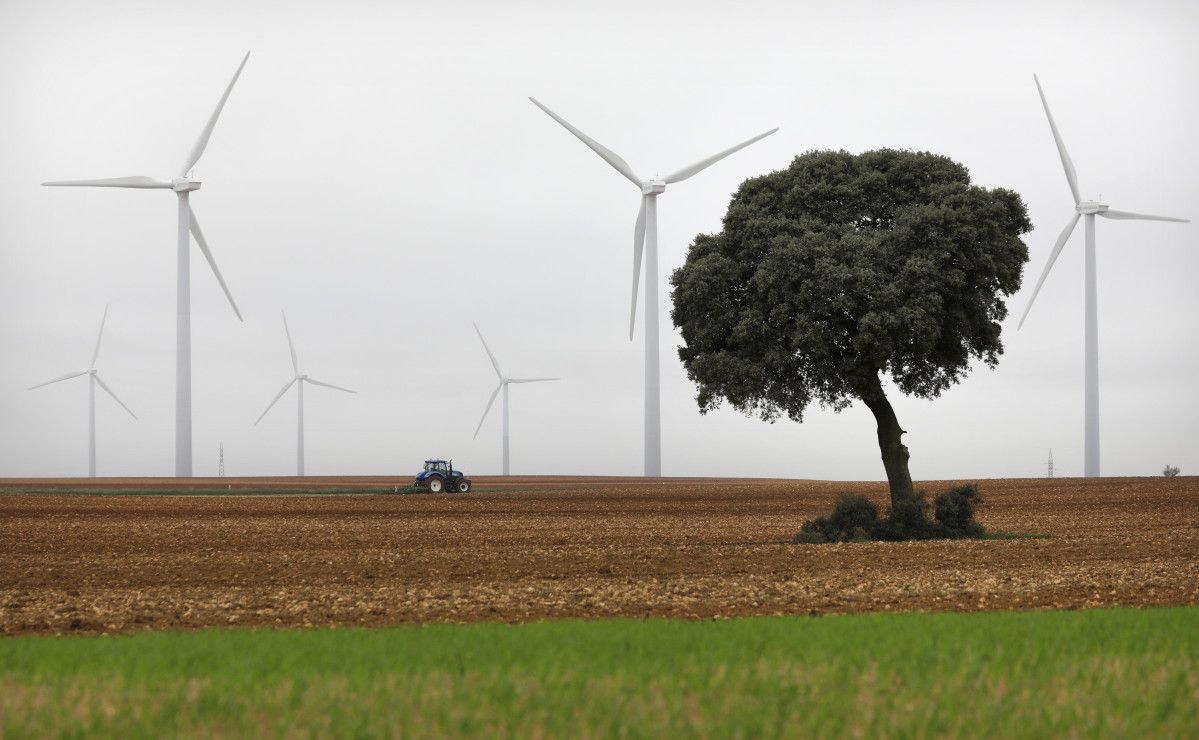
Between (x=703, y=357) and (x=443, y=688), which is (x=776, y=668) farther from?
(x=703, y=357)

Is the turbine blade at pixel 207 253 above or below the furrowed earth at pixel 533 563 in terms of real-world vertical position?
above

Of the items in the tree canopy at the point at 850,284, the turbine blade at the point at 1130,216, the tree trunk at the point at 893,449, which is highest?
the turbine blade at the point at 1130,216

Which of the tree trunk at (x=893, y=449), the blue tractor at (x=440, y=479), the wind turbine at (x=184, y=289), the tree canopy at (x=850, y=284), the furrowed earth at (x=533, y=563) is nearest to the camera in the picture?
the furrowed earth at (x=533, y=563)

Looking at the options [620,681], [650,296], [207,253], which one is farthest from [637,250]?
[620,681]

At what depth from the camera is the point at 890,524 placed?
30984 millimetres

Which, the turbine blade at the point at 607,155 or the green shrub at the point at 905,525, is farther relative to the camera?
the turbine blade at the point at 607,155

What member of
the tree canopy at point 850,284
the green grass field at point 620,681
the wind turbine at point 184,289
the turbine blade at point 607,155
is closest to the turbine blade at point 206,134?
the wind turbine at point 184,289

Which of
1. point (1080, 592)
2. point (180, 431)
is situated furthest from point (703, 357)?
point (180, 431)

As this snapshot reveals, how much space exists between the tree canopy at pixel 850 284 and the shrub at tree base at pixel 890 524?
180 cm

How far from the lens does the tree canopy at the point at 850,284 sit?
30.2m

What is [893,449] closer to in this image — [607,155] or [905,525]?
[905,525]

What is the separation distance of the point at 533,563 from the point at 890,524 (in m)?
12.6

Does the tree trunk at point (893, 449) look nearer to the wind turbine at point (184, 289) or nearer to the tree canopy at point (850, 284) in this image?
the tree canopy at point (850, 284)

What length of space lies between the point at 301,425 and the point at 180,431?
1333 centimetres
